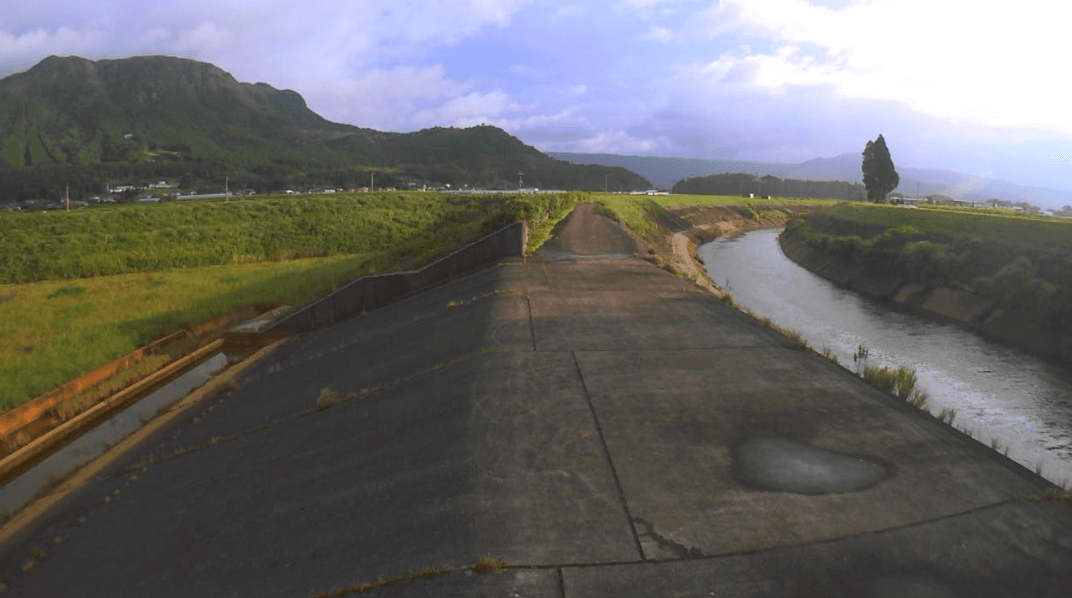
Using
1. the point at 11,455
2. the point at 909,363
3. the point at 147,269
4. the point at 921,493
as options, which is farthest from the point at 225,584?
the point at 147,269

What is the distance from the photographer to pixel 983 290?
77.4 feet

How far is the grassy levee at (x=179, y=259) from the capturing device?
19.9 metres

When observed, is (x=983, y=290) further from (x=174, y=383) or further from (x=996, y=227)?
(x=174, y=383)

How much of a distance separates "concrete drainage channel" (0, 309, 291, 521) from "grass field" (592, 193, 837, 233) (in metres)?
21.8

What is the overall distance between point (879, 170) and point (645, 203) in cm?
3808

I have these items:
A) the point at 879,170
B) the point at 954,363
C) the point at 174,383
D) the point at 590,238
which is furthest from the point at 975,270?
the point at 879,170

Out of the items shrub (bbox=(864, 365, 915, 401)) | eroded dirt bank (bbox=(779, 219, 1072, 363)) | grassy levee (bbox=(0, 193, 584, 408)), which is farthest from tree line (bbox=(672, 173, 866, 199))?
shrub (bbox=(864, 365, 915, 401))

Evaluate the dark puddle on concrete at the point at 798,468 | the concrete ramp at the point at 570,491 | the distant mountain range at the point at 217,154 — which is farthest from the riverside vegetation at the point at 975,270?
the distant mountain range at the point at 217,154

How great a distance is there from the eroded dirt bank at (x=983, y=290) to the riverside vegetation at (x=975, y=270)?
0.03 meters

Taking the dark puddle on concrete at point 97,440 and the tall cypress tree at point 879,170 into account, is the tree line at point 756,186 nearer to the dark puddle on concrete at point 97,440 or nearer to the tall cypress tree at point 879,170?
the tall cypress tree at point 879,170

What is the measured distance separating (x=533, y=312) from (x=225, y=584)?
9010 millimetres

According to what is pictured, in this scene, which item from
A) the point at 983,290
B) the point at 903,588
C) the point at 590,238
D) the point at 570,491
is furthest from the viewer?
the point at 590,238

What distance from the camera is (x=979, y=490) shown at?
7.12 metres

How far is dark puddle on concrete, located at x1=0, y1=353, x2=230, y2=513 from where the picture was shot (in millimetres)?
12656
